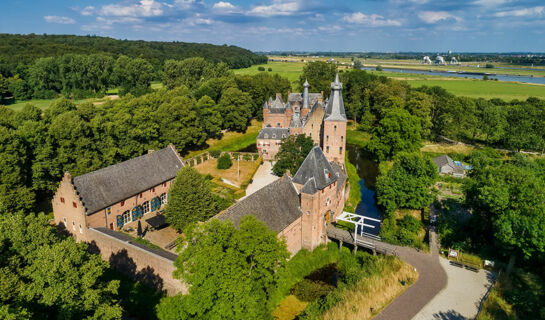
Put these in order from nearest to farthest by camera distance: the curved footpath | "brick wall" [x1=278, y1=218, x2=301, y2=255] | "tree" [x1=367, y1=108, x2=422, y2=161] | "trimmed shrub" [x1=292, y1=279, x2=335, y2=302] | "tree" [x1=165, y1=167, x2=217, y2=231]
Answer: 1. the curved footpath
2. "trimmed shrub" [x1=292, y1=279, x2=335, y2=302]
3. "brick wall" [x1=278, y1=218, x2=301, y2=255]
4. "tree" [x1=165, y1=167, x2=217, y2=231]
5. "tree" [x1=367, y1=108, x2=422, y2=161]

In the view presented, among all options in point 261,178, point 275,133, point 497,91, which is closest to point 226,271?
point 261,178

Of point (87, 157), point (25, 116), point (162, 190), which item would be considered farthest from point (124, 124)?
point (162, 190)

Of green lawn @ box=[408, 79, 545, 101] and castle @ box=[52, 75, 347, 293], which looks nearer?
castle @ box=[52, 75, 347, 293]

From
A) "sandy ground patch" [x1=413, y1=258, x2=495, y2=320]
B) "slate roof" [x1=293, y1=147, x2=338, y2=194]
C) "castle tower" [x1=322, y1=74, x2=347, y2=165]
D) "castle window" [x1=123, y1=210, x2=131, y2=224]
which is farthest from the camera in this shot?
"castle tower" [x1=322, y1=74, x2=347, y2=165]

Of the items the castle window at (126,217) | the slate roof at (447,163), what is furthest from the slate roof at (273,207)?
the slate roof at (447,163)

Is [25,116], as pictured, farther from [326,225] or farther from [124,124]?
[326,225]

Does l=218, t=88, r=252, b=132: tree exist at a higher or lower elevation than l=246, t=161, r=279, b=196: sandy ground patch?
higher

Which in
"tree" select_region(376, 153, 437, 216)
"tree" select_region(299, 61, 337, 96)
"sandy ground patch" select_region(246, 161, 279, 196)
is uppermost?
"tree" select_region(299, 61, 337, 96)

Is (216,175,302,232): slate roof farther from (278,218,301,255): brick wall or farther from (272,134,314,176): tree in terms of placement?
(272,134,314,176): tree

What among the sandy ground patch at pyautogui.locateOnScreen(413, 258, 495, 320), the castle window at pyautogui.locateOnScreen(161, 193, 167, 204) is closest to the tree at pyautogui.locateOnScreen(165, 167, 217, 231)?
the castle window at pyautogui.locateOnScreen(161, 193, 167, 204)
